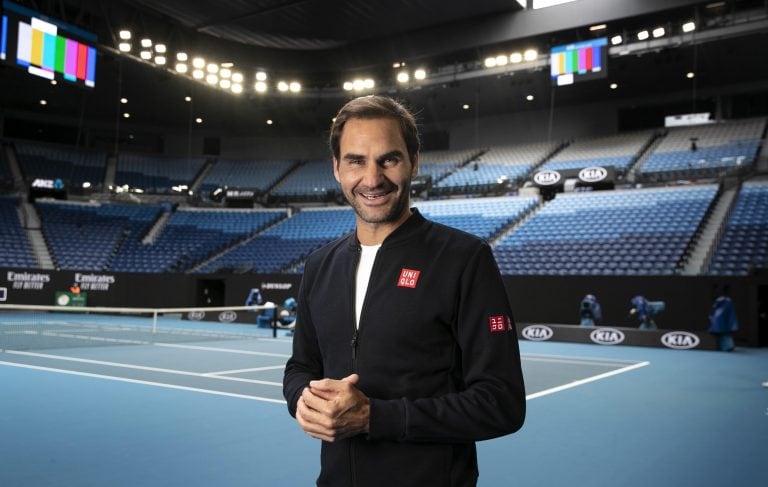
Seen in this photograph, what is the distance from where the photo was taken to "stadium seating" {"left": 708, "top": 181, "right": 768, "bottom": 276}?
61.9 ft


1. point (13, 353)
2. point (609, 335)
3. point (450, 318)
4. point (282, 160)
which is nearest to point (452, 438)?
point (450, 318)

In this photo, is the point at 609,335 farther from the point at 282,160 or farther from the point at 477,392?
the point at 282,160

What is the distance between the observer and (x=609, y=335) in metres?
18.0

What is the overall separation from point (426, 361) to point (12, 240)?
106 ft

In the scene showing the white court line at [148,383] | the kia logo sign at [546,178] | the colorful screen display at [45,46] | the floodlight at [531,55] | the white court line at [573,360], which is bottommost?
the white court line at [573,360]

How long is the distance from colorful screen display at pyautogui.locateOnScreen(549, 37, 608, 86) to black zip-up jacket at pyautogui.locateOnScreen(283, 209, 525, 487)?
26557 millimetres

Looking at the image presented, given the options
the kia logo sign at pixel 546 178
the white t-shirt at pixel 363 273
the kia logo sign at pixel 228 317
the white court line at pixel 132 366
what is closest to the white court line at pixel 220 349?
the white court line at pixel 132 366

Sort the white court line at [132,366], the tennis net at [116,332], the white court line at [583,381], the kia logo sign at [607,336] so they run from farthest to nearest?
the kia logo sign at [607,336], the tennis net at [116,332], the white court line at [132,366], the white court line at [583,381]

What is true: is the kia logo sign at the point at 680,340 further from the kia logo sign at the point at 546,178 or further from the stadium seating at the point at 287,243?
the stadium seating at the point at 287,243

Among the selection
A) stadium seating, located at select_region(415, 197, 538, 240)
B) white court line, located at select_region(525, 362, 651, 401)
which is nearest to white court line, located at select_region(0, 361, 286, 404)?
white court line, located at select_region(525, 362, 651, 401)

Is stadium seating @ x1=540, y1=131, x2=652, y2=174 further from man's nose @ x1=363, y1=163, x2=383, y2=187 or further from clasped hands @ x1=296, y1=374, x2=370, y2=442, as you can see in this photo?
clasped hands @ x1=296, y1=374, x2=370, y2=442

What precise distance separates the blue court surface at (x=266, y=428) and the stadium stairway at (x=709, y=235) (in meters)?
8.91

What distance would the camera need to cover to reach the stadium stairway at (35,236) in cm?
2906

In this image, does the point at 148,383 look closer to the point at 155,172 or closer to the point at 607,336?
the point at 607,336
